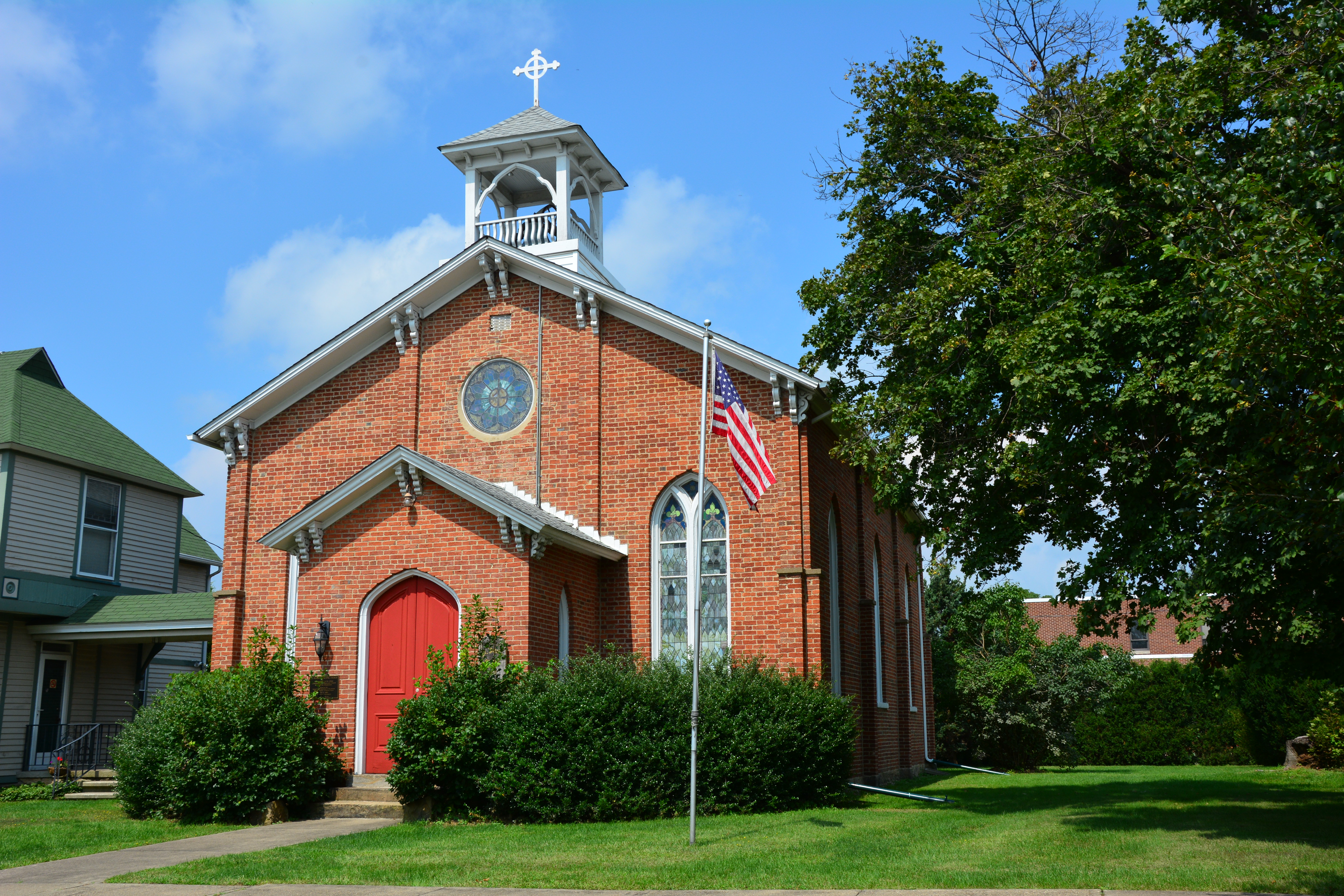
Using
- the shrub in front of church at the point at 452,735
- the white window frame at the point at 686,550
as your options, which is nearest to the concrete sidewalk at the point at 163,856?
the shrub in front of church at the point at 452,735

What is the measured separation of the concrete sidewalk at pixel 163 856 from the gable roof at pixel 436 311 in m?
8.04

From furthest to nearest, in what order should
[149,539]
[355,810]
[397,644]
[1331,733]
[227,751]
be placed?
[149,539]
[1331,733]
[397,644]
[355,810]
[227,751]

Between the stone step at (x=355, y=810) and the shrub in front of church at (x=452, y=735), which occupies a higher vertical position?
the shrub in front of church at (x=452, y=735)

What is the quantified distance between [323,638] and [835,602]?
9104mm

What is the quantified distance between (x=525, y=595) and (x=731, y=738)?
12.0 ft

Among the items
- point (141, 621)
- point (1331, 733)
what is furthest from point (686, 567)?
point (1331, 733)

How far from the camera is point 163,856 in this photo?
12.3 meters

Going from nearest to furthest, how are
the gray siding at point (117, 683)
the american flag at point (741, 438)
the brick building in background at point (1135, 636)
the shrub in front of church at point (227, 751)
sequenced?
1. the american flag at point (741, 438)
2. the shrub in front of church at point (227, 751)
3. the gray siding at point (117, 683)
4. the brick building in background at point (1135, 636)

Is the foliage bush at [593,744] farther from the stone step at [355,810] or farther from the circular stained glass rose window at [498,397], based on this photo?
the circular stained glass rose window at [498,397]

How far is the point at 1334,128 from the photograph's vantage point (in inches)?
423

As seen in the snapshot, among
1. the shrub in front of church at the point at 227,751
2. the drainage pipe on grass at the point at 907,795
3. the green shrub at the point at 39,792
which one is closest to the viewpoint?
the shrub in front of church at the point at 227,751

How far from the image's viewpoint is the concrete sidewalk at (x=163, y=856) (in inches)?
404

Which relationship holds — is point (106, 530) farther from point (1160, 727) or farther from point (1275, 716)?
point (1275, 716)

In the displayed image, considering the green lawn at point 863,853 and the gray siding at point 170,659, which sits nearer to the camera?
the green lawn at point 863,853
